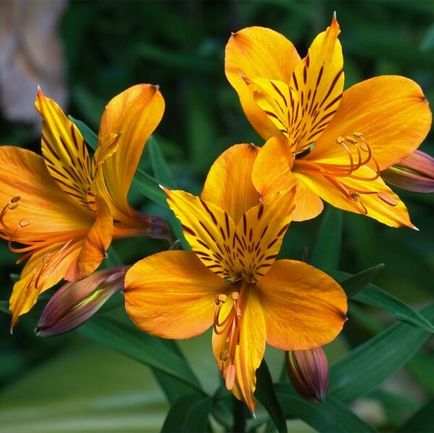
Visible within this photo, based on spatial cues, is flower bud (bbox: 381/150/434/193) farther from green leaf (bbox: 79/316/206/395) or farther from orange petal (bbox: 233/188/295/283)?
green leaf (bbox: 79/316/206/395)

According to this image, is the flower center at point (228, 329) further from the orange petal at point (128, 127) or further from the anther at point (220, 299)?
the orange petal at point (128, 127)

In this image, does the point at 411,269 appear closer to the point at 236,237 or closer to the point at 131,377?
the point at 131,377

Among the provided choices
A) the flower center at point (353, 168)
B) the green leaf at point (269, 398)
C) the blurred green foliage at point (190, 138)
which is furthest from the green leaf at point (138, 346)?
the blurred green foliage at point (190, 138)

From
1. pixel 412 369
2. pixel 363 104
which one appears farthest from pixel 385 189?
pixel 412 369

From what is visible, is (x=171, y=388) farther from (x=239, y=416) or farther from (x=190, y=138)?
(x=190, y=138)

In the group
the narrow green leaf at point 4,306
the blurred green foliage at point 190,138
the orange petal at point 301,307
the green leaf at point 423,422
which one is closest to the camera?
A: the orange petal at point 301,307

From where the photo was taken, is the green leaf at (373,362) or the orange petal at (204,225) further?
the green leaf at (373,362)
